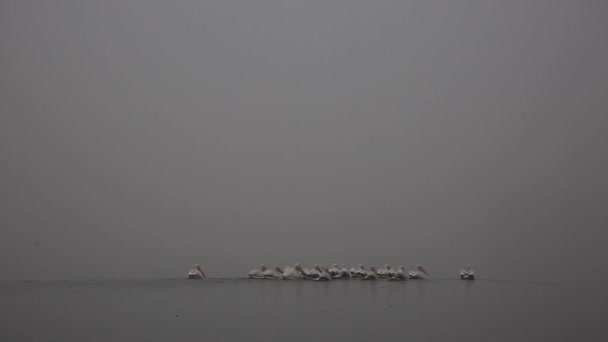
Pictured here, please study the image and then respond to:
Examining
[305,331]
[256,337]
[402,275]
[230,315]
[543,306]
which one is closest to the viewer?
[256,337]

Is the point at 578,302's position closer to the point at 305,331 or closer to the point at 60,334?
the point at 305,331

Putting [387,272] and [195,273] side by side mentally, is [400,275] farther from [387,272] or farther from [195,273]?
[195,273]

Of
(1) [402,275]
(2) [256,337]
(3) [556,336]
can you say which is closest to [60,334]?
(2) [256,337]

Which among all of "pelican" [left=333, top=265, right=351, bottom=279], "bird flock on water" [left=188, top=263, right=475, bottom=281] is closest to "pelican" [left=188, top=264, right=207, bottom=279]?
"bird flock on water" [left=188, top=263, right=475, bottom=281]

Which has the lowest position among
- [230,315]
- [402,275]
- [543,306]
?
[230,315]

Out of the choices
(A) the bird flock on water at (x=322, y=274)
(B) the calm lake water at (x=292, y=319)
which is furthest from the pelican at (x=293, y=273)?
(B) the calm lake water at (x=292, y=319)

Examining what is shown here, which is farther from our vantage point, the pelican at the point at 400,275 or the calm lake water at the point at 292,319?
the pelican at the point at 400,275

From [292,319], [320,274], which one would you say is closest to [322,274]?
[320,274]

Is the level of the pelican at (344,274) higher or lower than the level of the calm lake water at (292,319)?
higher

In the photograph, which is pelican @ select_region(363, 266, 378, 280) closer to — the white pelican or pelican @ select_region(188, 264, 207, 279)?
the white pelican

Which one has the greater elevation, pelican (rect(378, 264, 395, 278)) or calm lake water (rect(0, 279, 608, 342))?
pelican (rect(378, 264, 395, 278))

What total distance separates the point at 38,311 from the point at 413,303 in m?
4.97

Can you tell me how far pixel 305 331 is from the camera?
4988 millimetres

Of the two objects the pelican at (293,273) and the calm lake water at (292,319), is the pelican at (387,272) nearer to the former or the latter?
the pelican at (293,273)
